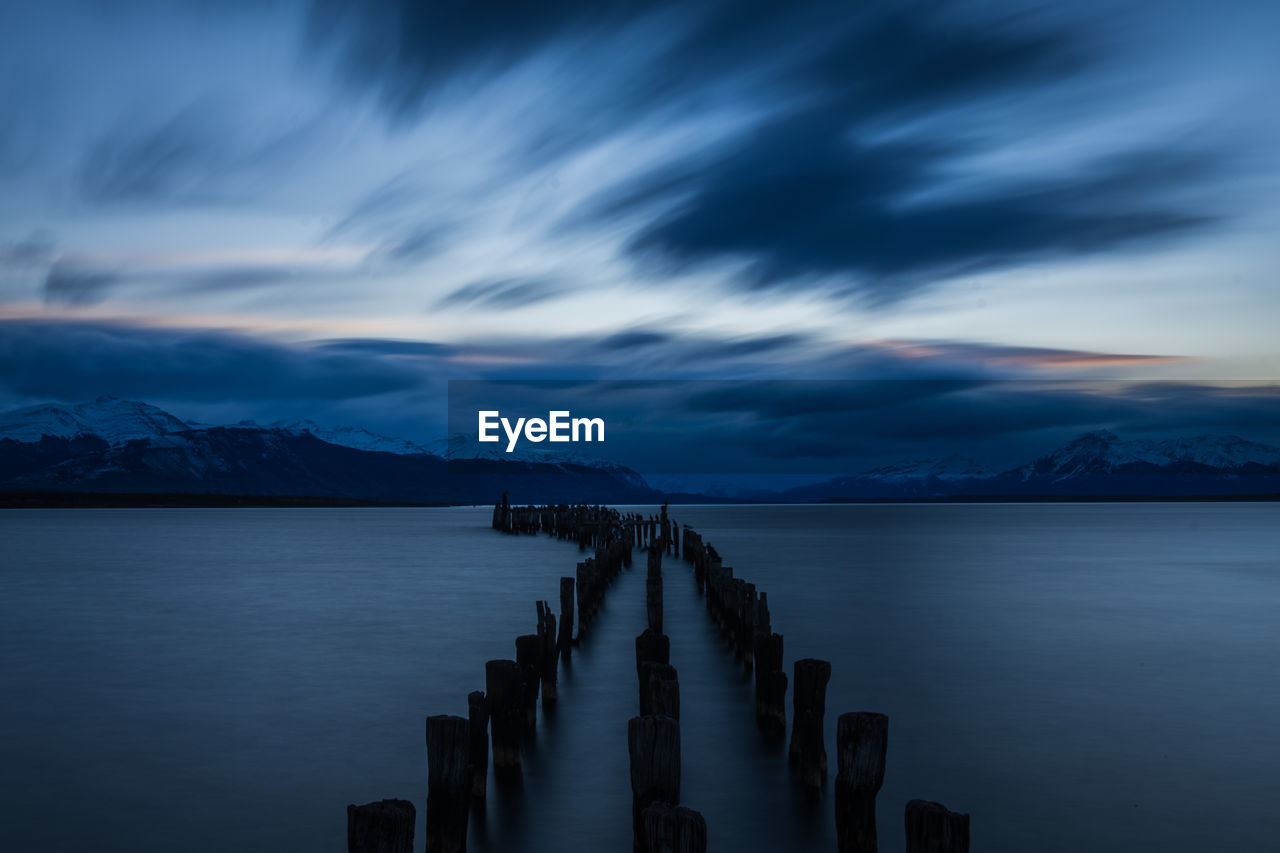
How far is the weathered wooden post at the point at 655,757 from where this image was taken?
6.84 metres

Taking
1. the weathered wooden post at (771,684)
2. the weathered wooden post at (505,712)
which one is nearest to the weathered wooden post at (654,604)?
the weathered wooden post at (771,684)

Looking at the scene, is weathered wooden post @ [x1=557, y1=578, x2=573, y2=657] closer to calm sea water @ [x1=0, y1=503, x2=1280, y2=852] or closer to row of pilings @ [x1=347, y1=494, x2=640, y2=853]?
row of pilings @ [x1=347, y1=494, x2=640, y2=853]

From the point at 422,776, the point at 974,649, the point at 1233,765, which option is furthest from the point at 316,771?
the point at 974,649

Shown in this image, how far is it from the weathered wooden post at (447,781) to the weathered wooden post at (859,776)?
270cm

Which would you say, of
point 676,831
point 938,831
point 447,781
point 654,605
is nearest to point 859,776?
point 938,831

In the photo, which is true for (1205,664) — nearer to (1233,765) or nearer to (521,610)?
(1233,765)

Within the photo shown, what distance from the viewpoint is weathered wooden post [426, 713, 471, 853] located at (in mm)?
7500

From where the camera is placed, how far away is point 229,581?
117 ft

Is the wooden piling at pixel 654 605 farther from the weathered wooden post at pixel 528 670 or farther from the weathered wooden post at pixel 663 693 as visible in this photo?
the weathered wooden post at pixel 663 693

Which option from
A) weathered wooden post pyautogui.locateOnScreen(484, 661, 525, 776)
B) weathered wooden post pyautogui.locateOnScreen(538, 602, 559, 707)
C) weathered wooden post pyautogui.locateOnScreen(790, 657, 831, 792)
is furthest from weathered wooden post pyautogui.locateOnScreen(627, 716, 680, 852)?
weathered wooden post pyautogui.locateOnScreen(538, 602, 559, 707)

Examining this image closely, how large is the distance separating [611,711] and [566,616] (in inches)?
151

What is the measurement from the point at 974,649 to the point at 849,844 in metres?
13.3

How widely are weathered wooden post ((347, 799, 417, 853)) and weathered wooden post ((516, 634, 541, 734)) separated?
5.61m

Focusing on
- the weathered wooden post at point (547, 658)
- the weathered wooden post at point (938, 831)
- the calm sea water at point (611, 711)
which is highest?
the weathered wooden post at point (938, 831)
